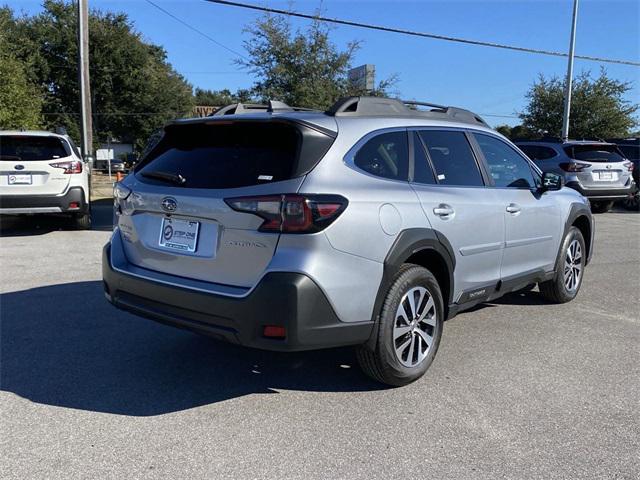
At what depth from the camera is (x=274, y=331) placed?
3189 mm

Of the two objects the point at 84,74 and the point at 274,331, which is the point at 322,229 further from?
the point at 84,74

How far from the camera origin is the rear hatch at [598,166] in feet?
43.8

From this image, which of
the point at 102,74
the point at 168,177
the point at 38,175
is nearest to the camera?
the point at 168,177

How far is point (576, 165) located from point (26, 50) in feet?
117

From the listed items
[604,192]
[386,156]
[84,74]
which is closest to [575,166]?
[604,192]

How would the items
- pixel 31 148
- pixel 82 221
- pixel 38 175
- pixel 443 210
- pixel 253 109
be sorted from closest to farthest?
1. pixel 443 210
2. pixel 253 109
3. pixel 38 175
4. pixel 31 148
5. pixel 82 221

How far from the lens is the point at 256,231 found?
3.23 metres

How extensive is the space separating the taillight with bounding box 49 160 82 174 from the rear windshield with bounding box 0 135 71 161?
175 mm

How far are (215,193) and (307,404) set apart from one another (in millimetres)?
1400

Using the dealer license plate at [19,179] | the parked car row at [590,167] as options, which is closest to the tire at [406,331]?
the dealer license plate at [19,179]

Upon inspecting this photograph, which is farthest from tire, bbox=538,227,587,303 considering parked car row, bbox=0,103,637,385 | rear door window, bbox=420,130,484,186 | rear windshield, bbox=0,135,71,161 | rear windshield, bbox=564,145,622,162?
rear windshield, bbox=564,145,622,162

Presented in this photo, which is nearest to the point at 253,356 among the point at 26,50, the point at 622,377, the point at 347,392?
the point at 347,392

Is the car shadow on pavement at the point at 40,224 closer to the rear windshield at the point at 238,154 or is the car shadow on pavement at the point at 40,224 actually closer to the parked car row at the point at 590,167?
the rear windshield at the point at 238,154

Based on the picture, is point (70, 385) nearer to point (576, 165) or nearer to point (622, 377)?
point (622, 377)
